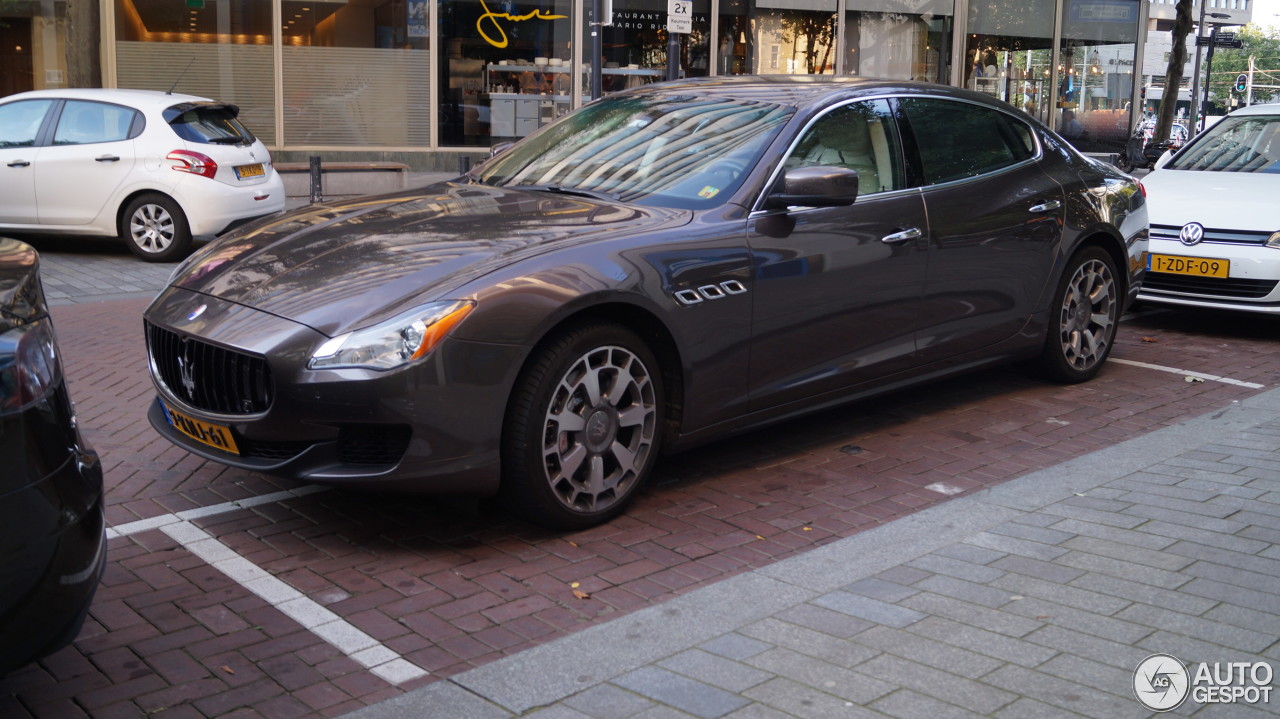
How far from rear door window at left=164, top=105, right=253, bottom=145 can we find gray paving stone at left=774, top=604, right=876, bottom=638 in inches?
374

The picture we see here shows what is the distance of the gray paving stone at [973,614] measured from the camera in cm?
366

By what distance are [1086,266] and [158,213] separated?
8420 mm

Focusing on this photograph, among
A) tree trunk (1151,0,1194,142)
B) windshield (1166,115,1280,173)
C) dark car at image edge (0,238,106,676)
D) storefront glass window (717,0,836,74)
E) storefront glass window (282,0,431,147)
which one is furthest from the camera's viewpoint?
storefront glass window (717,0,836,74)

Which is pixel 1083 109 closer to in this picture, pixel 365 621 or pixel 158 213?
pixel 158 213

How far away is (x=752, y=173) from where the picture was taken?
5.15m

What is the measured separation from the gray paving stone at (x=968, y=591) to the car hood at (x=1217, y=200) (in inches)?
213

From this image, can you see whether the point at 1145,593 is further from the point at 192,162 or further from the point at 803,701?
the point at 192,162

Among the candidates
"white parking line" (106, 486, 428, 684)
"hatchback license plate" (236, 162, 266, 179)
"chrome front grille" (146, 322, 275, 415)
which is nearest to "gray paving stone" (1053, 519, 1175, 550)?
"white parking line" (106, 486, 428, 684)

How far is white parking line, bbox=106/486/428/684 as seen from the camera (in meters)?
3.51

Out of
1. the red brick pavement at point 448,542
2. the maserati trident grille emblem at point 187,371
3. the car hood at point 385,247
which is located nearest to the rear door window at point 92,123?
the red brick pavement at point 448,542

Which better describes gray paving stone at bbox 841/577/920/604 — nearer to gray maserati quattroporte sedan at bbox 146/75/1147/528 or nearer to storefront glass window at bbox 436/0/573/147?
gray maserati quattroporte sedan at bbox 146/75/1147/528

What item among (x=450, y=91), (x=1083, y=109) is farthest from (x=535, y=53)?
(x=1083, y=109)
